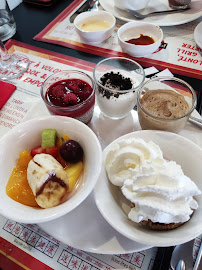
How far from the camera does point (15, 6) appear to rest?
7.65ft

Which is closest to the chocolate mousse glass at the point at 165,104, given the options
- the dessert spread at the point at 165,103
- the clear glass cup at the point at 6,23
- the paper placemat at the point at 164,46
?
the dessert spread at the point at 165,103

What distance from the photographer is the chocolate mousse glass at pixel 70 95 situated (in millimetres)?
1231

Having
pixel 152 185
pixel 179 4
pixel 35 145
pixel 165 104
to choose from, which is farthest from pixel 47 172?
pixel 179 4

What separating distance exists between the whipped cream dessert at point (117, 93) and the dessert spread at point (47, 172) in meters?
0.32

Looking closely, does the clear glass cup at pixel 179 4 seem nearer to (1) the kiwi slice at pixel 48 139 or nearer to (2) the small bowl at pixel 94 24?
(2) the small bowl at pixel 94 24

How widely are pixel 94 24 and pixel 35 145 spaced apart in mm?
1249

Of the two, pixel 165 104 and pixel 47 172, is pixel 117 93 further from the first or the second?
pixel 47 172

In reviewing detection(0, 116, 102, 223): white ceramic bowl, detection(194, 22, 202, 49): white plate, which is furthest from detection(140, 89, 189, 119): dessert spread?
detection(194, 22, 202, 49): white plate

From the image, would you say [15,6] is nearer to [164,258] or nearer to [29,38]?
[29,38]

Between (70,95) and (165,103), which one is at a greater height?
(70,95)

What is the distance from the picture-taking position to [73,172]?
42.6 inches

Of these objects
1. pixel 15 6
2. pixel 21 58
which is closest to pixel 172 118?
pixel 21 58

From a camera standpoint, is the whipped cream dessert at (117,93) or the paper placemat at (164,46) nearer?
the whipped cream dessert at (117,93)

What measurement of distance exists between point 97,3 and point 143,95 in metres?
1.41
